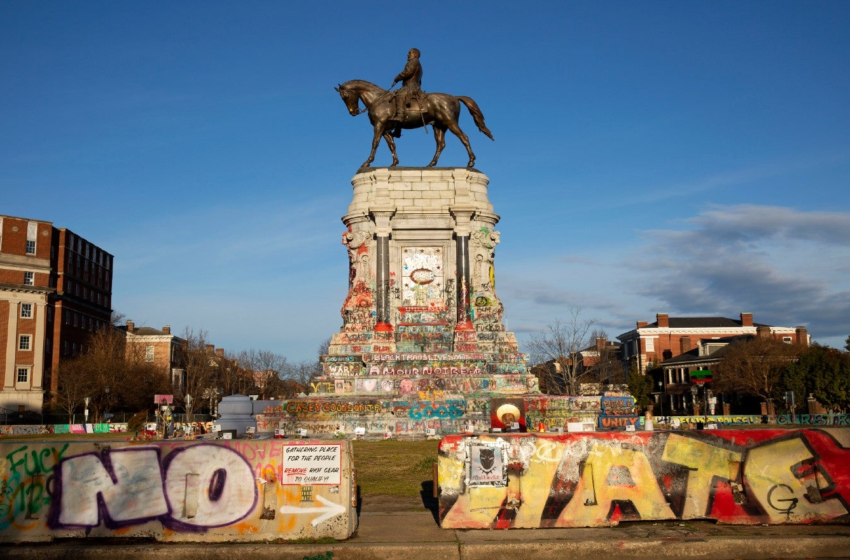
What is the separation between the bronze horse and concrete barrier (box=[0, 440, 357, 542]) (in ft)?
115

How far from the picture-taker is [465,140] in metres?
47.8

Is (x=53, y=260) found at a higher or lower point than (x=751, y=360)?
higher

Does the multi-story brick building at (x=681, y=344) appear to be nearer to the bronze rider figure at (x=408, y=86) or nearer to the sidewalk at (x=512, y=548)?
the bronze rider figure at (x=408, y=86)

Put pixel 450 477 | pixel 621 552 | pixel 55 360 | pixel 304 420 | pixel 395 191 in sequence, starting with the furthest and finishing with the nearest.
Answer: pixel 55 360 → pixel 395 191 → pixel 304 420 → pixel 450 477 → pixel 621 552

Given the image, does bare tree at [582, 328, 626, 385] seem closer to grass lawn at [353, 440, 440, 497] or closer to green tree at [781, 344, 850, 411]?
green tree at [781, 344, 850, 411]

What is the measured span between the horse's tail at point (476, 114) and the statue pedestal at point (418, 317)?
2.80 metres

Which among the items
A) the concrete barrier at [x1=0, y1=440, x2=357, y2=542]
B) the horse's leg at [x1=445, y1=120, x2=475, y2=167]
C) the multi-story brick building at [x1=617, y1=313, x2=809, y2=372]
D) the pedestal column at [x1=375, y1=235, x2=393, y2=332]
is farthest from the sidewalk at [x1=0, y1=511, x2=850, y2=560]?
the multi-story brick building at [x1=617, y1=313, x2=809, y2=372]

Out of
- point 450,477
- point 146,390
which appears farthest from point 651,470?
point 146,390

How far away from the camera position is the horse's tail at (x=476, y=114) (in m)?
48.4

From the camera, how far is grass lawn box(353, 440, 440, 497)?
20.7 m

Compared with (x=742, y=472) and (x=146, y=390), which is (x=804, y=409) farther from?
(x=742, y=472)

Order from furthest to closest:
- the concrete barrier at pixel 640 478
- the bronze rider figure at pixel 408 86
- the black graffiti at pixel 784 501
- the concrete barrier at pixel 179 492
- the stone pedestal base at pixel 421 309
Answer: the bronze rider figure at pixel 408 86
the stone pedestal base at pixel 421 309
the black graffiti at pixel 784 501
the concrete barrier at pixel 640 478
the concrete barrier at pixel 179 492

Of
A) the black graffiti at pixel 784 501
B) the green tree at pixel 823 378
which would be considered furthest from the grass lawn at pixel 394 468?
the green tree at pixel 823 378

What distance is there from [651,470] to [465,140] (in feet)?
115
